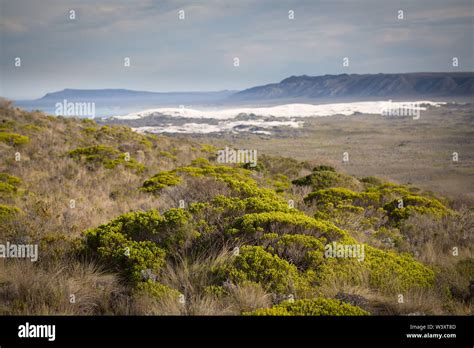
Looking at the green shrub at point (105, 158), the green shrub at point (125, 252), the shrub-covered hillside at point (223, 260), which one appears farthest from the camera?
the green shrub at point (105, 158)

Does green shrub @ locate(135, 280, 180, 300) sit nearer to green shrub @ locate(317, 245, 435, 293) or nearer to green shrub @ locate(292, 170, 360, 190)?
green shrub @ locate(317, 245, 435, 293)

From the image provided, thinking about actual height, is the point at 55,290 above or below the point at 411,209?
above

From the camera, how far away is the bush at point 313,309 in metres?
4.36

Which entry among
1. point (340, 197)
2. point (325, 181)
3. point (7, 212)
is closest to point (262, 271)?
point (7, 212)

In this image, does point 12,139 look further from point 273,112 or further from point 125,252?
point 273,112

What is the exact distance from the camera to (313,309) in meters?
4.47

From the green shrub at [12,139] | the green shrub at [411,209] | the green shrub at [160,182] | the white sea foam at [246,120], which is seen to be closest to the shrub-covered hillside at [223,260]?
the green shrub at [411,209]

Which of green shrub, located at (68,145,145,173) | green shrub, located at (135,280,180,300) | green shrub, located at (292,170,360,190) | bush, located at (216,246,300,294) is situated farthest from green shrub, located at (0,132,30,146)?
bush, located at (216,246,300,294)

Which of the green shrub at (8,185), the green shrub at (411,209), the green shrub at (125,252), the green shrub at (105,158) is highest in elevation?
the green shrub at (105,158)

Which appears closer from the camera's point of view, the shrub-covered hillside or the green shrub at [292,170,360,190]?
the shrub-covered hillside

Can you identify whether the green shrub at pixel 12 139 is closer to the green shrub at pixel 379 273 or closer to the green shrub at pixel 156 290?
the green shrub at pixel 156 290

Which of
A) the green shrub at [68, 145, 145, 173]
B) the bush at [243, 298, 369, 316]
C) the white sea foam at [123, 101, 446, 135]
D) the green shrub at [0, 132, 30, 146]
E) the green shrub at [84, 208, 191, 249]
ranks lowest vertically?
the bush at [243, 298, 369, 316]

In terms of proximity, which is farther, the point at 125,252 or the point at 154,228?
the point at 154,228

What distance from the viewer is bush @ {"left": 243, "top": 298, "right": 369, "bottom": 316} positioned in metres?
4.36
